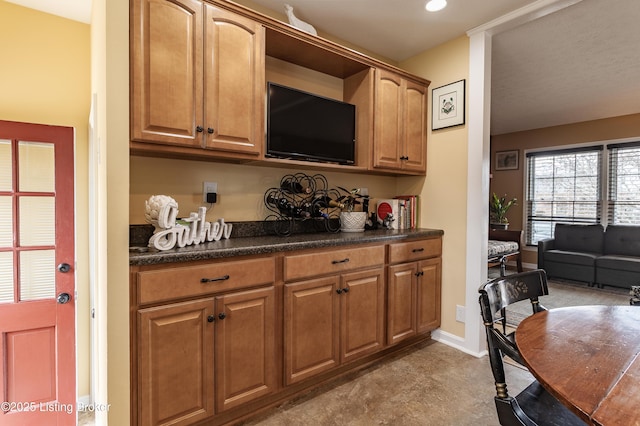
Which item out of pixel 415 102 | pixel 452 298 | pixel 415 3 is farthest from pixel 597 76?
pixel 452 298

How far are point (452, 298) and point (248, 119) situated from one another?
87.1 inches

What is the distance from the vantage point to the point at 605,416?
0.70 m

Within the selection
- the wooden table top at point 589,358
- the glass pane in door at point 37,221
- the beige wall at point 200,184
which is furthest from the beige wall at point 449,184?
the glass pane in door at point 37,221

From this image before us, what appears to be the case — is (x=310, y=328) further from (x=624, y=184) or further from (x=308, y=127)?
(x=624, y=184)

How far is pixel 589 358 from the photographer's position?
95 centimetres

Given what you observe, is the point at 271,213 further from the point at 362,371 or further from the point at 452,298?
the point at 452,298

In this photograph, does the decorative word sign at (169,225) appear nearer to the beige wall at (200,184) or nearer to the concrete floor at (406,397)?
the beige wall at (200,184)

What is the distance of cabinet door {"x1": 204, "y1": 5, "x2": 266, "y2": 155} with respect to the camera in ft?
5.96

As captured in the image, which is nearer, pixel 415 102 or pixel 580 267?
pixel 415 102

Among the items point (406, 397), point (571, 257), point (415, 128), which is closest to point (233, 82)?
point (415, 128)

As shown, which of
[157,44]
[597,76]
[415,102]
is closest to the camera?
[157,44]

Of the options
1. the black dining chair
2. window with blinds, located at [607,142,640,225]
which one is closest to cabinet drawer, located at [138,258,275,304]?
the black dining chair

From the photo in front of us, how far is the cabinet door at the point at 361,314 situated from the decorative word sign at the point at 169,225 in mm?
973

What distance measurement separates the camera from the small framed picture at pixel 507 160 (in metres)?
6.25
